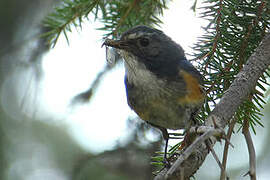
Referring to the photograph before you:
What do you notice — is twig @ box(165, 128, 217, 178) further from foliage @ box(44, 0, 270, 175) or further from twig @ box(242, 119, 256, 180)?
foliage @ box(44, 0, 270, 175)

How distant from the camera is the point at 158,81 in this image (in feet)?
7.63

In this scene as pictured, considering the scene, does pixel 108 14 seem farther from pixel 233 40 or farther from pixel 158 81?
pixel 233 40

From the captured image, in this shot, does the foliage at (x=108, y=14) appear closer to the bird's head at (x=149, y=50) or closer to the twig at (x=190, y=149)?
the bird's head at (x=149, y=50)

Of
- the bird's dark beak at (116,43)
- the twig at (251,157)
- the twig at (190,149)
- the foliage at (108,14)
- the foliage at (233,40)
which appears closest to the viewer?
the twig at (190,149)

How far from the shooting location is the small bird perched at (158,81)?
2.27m

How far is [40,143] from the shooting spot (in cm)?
394

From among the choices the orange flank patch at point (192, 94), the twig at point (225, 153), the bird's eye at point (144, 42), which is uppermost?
the bird's eye at point (144, 42)

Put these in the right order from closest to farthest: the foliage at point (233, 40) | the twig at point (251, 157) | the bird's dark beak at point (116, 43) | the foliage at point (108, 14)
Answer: the twig at point (251, 157)
the foliage at point (233, 40)
the bird's dark beak at point (116, 43)
the foliage at point (108, 14)

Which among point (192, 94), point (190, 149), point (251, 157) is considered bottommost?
point (192, 94)

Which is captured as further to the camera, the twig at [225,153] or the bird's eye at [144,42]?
the bird's eye at [144,42]

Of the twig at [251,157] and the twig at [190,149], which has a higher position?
the twig at [190,149]

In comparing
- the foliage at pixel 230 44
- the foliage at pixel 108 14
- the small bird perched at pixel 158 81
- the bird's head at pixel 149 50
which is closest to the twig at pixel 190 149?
the foliage at pixel 230 44

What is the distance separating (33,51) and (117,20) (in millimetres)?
823

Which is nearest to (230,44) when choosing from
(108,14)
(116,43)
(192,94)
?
(192,94)
